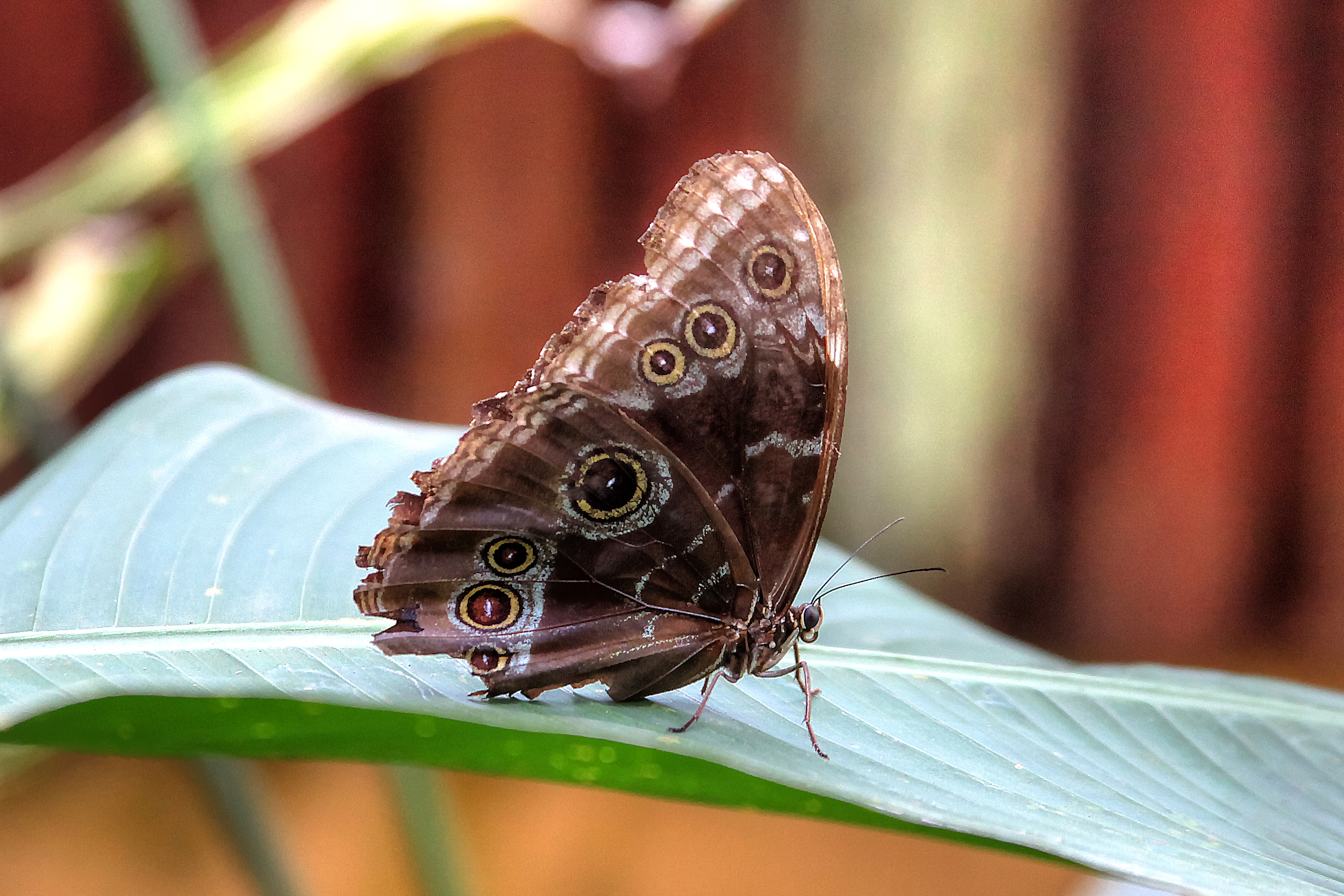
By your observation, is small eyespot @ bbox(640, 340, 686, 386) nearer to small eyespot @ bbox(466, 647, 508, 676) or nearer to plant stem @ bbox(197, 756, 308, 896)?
small eyespot @ bbox(466, 647, 508, 676)

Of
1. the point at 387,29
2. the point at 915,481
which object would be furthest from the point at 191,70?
the point at 915,481

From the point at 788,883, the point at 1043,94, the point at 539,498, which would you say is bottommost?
the point at 788,883

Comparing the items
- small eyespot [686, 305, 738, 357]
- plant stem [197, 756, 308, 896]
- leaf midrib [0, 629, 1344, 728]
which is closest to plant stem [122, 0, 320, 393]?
plant stem [197, 756, 308, 896]

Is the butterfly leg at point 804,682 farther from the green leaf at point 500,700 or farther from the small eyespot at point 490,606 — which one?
the small eyespot at point 490,606

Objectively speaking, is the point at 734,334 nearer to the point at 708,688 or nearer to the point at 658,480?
the point at 658,480

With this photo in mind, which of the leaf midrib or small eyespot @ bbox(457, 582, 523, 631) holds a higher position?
small eyespot @ bbox(457, 582, 523, 631)

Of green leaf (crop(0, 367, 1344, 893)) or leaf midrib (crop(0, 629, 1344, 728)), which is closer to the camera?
green leaf (crop(0, 367, 1344, 893))

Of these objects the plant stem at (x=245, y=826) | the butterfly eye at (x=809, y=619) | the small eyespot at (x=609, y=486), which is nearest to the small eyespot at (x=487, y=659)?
the small eyespot at (x=609, y=486)

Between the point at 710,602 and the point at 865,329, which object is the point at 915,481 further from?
the point at 710,602
